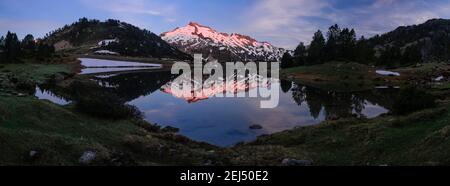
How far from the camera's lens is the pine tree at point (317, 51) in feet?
495

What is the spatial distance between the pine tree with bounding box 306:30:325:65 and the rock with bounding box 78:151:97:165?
446 ft

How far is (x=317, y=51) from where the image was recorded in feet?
500

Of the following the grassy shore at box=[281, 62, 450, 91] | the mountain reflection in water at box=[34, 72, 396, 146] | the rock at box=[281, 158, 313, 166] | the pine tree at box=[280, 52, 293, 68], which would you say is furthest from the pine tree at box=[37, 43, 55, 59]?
the rock at box=[281, 158, 313, 166]

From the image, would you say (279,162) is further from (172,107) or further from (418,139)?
(172,107)

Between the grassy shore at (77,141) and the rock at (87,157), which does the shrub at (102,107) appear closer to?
the grassy shore at (77,141)

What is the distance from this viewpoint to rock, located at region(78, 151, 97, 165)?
18777 millimetres

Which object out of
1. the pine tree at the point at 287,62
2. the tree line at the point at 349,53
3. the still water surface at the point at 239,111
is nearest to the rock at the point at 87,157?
the still water surface at the point at 239,111

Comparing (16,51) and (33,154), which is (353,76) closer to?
(16,51)

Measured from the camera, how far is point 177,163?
22.0 metres

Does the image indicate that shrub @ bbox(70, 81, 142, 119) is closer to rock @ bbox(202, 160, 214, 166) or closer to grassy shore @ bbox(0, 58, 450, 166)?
grassy shore @ bbox(0, 58, 450, 166)

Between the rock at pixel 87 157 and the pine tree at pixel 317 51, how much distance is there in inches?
5348

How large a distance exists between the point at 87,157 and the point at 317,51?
140 metres
